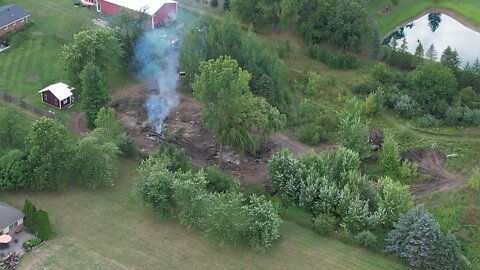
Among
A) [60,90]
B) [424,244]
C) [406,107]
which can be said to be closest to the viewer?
[424,244]

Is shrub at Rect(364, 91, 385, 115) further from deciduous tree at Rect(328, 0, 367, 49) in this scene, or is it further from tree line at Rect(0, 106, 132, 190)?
tree line at Rect(0, 106, 132, 190)

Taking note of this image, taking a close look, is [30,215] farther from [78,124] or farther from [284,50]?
[284,50]

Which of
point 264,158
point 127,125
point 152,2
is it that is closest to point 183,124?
point 127,125

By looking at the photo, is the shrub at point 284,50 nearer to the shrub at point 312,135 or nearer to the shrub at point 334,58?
the shrub at point 334,58

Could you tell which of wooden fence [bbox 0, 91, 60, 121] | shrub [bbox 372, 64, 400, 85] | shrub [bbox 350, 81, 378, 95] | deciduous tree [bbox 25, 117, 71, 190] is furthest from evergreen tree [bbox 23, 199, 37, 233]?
shrub [bbox 372, 64, 400, 85]

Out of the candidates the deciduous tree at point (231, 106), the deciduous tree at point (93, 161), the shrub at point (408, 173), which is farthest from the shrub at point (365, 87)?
the deciduous tree at point (93, 161)

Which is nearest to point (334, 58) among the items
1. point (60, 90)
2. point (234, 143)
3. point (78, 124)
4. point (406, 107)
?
point (406, 107)
